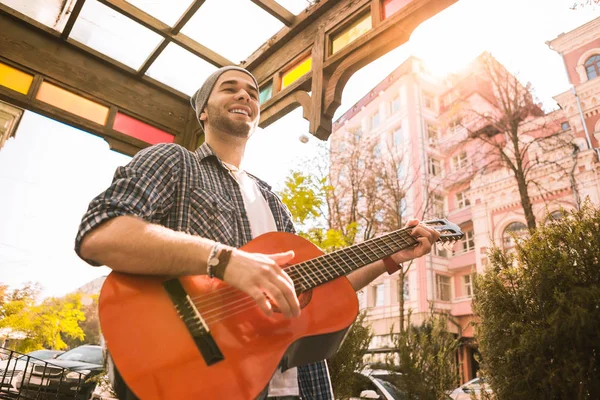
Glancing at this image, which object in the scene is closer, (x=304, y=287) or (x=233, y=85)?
(x=304, y=287)

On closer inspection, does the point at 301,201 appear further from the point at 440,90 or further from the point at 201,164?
the point at 440,90

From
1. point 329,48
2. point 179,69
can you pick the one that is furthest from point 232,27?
point 329,48

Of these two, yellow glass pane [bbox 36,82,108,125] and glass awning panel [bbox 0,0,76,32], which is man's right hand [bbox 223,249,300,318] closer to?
yellow glass pane [bbox 36,82,108,125]

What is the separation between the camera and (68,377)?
916 centimetres

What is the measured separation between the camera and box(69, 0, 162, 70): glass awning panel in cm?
430

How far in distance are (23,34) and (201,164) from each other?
13.5 ft

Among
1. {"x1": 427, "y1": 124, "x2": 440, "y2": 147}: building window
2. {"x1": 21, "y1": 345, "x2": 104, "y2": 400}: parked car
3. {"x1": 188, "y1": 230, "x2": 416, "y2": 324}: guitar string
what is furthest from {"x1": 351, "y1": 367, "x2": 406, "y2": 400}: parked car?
{"x1": 427, "y1": 124, "x2": 440, "y2": 147}: building window

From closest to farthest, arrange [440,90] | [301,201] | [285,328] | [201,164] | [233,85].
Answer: [285,328] < [201,164] < [233,85] < [301,201] < [440,90]

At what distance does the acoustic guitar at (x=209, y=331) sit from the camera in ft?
3.31

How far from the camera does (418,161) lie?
24.9m

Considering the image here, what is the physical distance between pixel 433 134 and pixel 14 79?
2668 cm

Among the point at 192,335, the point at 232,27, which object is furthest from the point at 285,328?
the point at 232,27

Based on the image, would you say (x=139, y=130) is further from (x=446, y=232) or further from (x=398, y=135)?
(x=398, y=135)

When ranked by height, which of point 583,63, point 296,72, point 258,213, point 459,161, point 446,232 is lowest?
point 258,213
